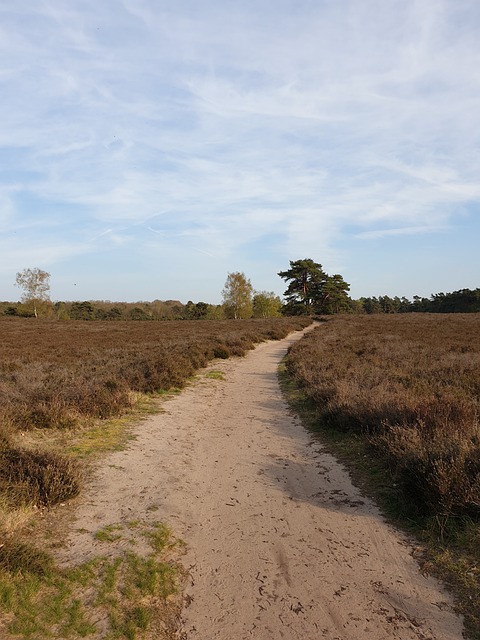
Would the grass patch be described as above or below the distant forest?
below

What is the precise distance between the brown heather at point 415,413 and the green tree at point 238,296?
54715 mm

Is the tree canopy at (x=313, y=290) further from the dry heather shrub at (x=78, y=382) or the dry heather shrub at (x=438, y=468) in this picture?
the dry heather shrub at (x=438, y=468)

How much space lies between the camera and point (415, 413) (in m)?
7.41

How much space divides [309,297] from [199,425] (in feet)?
219

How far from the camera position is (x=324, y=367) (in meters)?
14.0

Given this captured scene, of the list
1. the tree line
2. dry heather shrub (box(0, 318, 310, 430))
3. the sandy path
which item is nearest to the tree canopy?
the tree line

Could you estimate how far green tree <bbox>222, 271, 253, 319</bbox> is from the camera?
71250 mm

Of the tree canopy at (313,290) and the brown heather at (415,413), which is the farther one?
the tree canopy at (313,290)

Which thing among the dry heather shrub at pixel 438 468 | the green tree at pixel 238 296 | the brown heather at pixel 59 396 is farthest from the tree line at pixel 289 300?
the dry heather shrub at pixel 438 468

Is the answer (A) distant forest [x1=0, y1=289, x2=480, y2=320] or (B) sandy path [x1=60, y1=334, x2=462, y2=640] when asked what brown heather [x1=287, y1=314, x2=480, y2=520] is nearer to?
(B) sandy path [x1=60, y1=334, x2=462, y2=640]

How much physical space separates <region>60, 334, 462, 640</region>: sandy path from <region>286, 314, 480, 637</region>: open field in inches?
14.6

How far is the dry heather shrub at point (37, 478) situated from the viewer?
4734 millimetres

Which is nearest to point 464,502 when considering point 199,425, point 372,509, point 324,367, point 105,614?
point 372,509

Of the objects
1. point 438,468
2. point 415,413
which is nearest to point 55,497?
point 438,468
